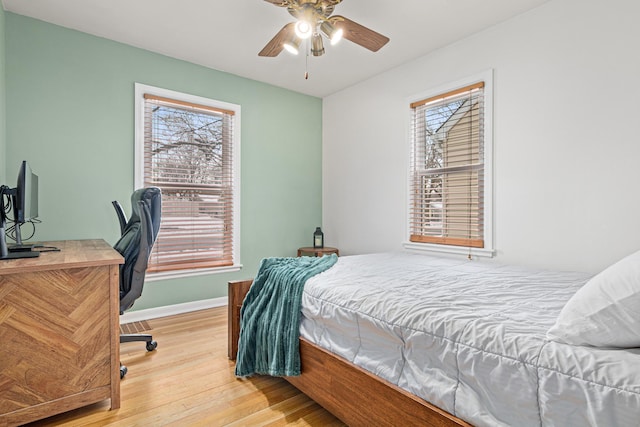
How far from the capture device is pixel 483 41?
118 inches

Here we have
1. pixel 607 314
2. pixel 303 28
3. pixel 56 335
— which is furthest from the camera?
pixel 303 28

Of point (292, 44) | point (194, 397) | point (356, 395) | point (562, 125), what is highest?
point (292, 44)

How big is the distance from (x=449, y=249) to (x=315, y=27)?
215cm

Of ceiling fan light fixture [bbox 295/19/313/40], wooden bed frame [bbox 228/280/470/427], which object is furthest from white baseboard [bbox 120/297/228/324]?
ceiling fan light fixture [bbox 295/19/313/40]

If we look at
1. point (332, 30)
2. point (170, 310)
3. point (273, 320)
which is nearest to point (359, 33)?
point (332, 30)

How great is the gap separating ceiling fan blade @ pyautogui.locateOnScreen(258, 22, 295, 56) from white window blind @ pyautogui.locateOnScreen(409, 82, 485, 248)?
155cm

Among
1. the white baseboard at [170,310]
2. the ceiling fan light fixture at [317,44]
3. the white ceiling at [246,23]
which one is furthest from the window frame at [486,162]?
the white baseboard at [170,310]

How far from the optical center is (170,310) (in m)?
3.52

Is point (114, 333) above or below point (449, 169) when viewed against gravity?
below

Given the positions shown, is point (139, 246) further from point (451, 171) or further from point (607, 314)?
point (451, 171)

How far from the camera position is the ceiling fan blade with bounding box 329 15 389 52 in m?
2.28

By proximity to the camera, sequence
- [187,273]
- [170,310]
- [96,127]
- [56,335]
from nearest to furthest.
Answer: [56,335] < [96,127] < [170,310] < [187,273]

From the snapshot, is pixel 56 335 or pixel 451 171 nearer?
pixel 56 335

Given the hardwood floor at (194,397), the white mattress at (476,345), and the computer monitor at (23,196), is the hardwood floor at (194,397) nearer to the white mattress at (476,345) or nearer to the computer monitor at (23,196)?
the white mattress at (476,345)
